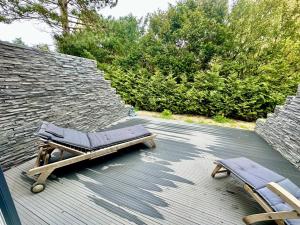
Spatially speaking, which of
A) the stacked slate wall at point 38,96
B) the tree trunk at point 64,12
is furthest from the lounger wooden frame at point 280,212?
the tree trunk at point 64,12

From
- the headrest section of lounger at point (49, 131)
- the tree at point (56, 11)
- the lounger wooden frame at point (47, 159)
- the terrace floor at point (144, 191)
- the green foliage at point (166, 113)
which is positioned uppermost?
the tree at point (56, 11)

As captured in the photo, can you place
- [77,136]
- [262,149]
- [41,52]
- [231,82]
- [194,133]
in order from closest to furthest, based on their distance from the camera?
[77,136]
[41,52]
[262,149]
[194,133]
[231,82]

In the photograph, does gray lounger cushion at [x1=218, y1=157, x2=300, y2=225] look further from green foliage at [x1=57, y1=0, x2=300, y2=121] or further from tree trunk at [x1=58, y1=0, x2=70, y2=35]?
tree trunk at [x1=58, y1=0, x2=70, y2=35]

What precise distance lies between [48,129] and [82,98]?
6.18 feet

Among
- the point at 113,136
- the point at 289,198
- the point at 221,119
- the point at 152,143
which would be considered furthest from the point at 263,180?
the point at 221,119

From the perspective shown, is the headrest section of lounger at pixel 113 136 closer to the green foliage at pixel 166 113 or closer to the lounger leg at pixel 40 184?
the lounger leg at pixel 40 184

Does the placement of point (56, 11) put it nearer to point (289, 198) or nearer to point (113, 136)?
point (113, 136)

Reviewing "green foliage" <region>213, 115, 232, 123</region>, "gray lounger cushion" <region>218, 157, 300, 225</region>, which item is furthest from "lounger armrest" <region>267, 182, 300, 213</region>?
"green foliage" <region>213, 115, 232, 123</region>

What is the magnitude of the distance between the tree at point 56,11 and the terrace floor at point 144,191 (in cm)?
710

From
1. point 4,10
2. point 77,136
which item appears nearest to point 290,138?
point 77,136

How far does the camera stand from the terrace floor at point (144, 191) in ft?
6.68

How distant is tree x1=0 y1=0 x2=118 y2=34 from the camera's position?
7.22 metres

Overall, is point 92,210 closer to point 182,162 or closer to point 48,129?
point 48,129

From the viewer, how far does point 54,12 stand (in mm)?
7883
